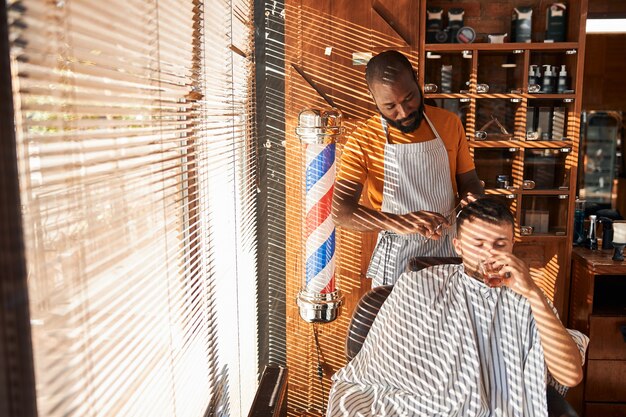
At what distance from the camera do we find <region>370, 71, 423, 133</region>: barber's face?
2057mm

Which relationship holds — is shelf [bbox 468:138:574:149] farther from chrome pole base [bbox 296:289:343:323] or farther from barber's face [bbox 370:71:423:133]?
chrome pole base [bbox 296:289:343:323]

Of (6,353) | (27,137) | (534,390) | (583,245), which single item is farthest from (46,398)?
(583,245)

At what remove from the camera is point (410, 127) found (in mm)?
2256

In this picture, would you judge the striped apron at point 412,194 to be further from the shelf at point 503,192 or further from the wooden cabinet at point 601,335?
the wooden cabinet at point 601,335

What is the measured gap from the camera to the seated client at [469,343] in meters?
1.61

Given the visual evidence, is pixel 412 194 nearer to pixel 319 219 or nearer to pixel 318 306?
pixel 319 219

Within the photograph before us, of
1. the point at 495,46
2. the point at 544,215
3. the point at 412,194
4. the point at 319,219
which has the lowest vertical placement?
the point at 544,215

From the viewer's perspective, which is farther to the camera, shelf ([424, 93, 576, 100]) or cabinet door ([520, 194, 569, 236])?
cabinet door ([520, 194, 569, 236])

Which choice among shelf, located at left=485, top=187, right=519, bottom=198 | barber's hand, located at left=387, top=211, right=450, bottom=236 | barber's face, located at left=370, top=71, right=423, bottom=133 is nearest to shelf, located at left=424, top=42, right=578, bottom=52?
shelf, located at left=485, top=187, right=519, bottom=198

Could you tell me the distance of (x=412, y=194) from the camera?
2.32m

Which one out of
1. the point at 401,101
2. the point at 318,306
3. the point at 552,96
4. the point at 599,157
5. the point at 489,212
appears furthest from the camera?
the point at 599,157

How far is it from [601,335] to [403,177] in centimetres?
151

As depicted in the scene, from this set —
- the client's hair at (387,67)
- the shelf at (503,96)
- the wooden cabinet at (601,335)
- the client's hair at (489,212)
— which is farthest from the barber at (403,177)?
the wooden cabinet at (601,335)

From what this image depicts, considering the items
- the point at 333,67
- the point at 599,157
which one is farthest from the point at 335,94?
the point at 599,157
